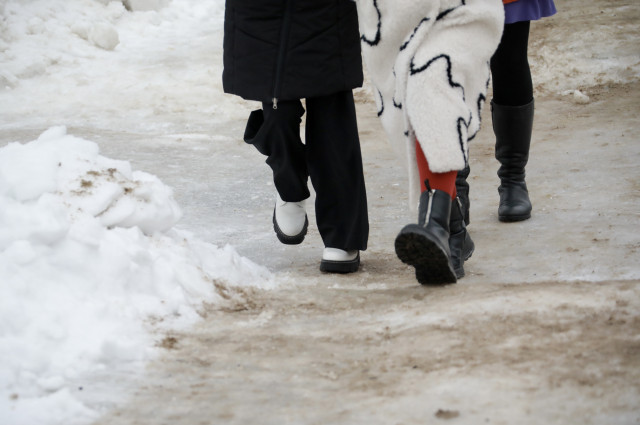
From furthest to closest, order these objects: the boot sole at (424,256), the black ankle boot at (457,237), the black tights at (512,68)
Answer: the black tights at (512,68), the black ankle boot at (457,237), the boot sole at (424,256)

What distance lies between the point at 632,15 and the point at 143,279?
731 cm

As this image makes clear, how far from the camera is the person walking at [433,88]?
2549 mm

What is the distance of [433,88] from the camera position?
2553mm

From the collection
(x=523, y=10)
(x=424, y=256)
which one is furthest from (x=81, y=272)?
(x=523, y=10)

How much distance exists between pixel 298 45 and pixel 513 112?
3.89 feet

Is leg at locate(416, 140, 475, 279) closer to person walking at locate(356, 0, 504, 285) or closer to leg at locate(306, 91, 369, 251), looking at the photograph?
person walking at locate(356, 0, 504, 285)

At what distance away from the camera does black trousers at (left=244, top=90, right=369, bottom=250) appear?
3059 mm

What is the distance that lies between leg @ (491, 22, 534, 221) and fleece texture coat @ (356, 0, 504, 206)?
2.92ft

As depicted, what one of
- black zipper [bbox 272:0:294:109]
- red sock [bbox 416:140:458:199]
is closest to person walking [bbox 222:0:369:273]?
black zipper [bbox 272:0:294:109]

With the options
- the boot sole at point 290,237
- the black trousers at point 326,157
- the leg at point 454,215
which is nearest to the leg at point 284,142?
the black trousers at point 326,157

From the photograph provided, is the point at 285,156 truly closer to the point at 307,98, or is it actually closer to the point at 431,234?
the point at 307,98

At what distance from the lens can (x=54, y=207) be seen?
2.42 metres

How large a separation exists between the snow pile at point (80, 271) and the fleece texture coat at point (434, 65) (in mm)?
790

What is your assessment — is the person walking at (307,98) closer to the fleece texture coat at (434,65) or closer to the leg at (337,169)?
the leg at (337,169)
